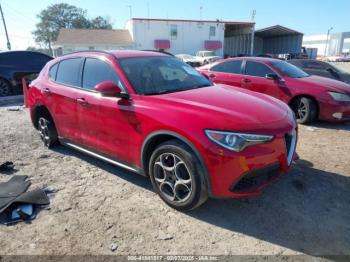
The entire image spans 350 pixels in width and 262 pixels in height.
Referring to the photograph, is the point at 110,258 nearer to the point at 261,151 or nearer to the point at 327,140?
the point at 261,151

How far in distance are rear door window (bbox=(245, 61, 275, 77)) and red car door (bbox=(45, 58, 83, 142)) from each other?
4.76 m

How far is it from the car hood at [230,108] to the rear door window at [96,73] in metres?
0.76

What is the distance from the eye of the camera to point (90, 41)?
4019cm

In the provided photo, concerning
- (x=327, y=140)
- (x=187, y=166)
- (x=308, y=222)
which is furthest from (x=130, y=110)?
(x=327, y=140)

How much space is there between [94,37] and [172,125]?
4177 cm

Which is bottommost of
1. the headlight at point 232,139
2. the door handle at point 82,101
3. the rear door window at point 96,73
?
the headlight at point 232,139

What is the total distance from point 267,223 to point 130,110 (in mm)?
1940

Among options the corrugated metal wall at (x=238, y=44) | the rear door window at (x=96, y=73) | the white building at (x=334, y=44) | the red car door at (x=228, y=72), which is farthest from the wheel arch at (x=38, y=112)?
the white building at (x=334, y=44)

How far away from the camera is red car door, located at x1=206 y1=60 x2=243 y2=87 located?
25.8 feet

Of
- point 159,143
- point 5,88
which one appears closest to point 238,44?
point 5,88

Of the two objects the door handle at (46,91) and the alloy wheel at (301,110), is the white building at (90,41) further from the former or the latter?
the door handle at (46,91)

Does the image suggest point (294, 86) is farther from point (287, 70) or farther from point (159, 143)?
point (159, 143)

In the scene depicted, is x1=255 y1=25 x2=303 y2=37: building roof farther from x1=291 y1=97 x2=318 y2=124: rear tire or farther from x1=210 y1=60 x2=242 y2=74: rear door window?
x1=291 y1=97 x2=318 y2=124: rear tire

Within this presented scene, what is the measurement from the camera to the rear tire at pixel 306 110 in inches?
262
